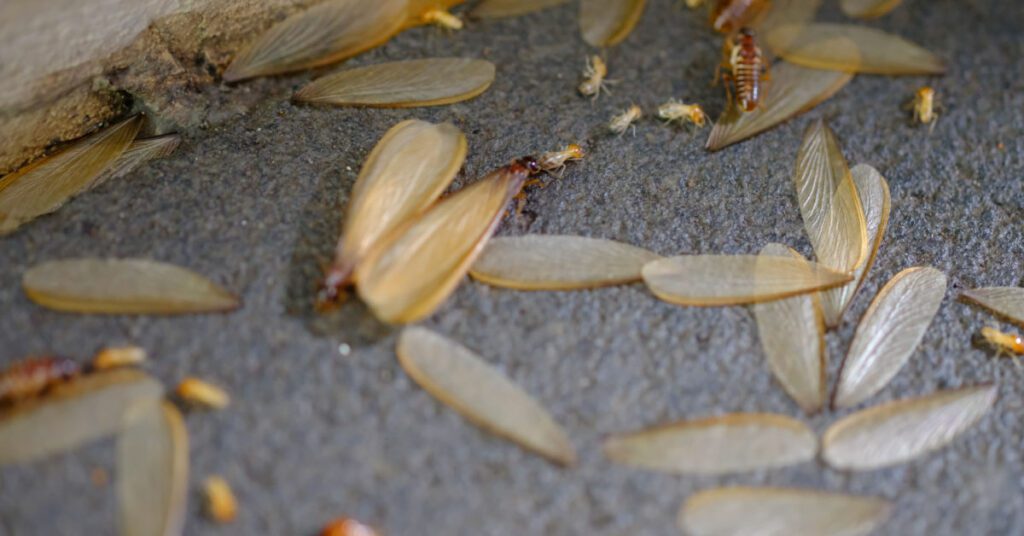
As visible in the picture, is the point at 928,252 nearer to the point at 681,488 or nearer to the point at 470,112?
the point at 681,488

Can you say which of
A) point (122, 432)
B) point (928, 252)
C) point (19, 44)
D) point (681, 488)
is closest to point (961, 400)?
point (928, 252)

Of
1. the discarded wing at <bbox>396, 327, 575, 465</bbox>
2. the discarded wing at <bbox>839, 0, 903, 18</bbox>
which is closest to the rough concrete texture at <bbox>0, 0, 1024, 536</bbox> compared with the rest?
the discarded wing at <bbox>396, 327, 575, 465</bbox>

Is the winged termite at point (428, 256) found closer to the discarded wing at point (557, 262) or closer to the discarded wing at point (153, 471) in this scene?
the discarded wing at point (557, 262)

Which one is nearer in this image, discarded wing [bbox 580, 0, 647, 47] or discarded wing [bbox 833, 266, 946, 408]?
discarded wing [bbox 833, 266, 946, 408]

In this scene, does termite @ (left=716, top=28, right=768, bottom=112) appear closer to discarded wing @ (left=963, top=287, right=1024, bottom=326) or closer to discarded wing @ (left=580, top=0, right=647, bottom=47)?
discarded wing @ (left=580, top=0, right=647, bottom=47)

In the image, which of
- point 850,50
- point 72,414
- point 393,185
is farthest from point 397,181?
point 850,50

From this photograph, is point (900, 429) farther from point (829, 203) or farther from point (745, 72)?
point (745, 72)
